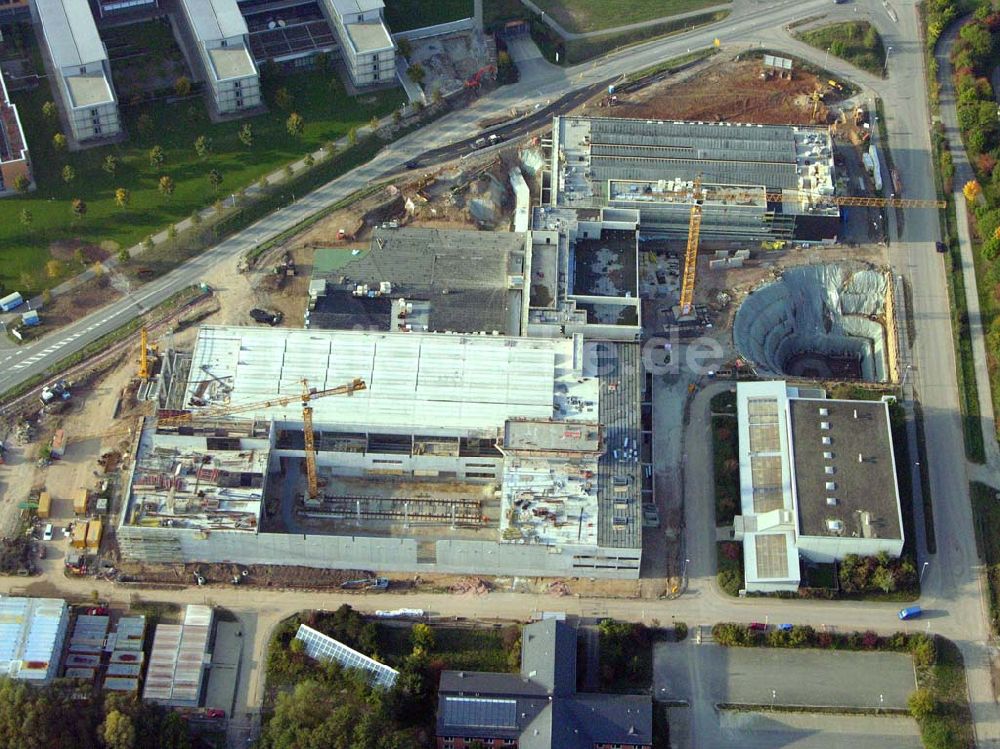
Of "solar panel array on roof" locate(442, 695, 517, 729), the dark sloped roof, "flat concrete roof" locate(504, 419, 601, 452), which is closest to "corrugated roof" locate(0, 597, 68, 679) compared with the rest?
"solar panel array on roof" locate(442, 695, 517, 729)

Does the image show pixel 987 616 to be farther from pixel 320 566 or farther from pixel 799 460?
pixel 320 566

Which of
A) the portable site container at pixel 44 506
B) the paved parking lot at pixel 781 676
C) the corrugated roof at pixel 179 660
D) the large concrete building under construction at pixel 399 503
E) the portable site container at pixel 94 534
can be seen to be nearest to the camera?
the corrugated roof at pixel 179 660

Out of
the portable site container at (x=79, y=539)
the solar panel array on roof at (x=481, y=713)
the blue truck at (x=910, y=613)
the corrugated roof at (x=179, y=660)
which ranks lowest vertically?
the solar panel array on roof at (x=481, y=713)

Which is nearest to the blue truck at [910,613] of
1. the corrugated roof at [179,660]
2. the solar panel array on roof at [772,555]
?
the solar panel array on roof at [772,555]

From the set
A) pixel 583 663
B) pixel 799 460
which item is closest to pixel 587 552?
pixel 583 663

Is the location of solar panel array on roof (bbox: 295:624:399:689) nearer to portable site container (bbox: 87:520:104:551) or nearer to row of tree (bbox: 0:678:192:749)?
row of tree (bbox: 0:678:192:749)

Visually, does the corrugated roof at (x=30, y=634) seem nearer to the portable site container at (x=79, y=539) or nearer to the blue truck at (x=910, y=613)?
the portable site container at (x=79, y=539)

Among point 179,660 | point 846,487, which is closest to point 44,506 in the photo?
point 179,660
